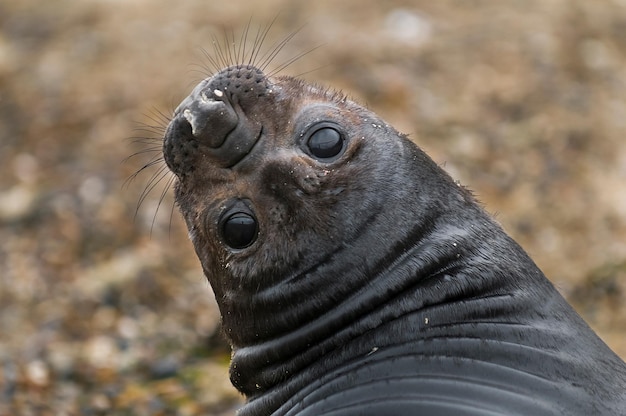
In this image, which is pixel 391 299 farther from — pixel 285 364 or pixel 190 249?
pixel 190 249

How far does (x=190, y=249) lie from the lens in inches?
384

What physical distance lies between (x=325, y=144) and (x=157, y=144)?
5654 mm

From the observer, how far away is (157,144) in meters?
10.4

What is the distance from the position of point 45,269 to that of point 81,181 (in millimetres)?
1363

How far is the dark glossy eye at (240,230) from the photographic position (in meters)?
4.97

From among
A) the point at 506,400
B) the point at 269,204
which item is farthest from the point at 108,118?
the point at 506,400

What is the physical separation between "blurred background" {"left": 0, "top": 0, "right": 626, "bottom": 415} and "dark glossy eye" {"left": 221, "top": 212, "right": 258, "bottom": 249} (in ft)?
8.68

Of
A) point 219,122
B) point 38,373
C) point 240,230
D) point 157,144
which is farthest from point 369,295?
point 157,144

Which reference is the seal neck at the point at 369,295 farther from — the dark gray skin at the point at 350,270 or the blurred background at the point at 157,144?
the blurred background at the point at 157,144

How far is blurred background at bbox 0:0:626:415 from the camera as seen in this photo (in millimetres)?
8258

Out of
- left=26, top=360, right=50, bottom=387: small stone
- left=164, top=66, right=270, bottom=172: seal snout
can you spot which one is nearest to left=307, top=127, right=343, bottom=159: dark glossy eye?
left=164, top=66, right=270, bottom=172: seal snout

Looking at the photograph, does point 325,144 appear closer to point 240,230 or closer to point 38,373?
point 240,230

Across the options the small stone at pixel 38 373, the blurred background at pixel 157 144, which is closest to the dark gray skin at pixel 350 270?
the blurred background at pixel 157 144

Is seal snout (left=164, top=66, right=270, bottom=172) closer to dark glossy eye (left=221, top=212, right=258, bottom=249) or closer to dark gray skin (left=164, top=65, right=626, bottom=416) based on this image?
dark gray skin (left=164, top=65, right=626, bottom=416)
